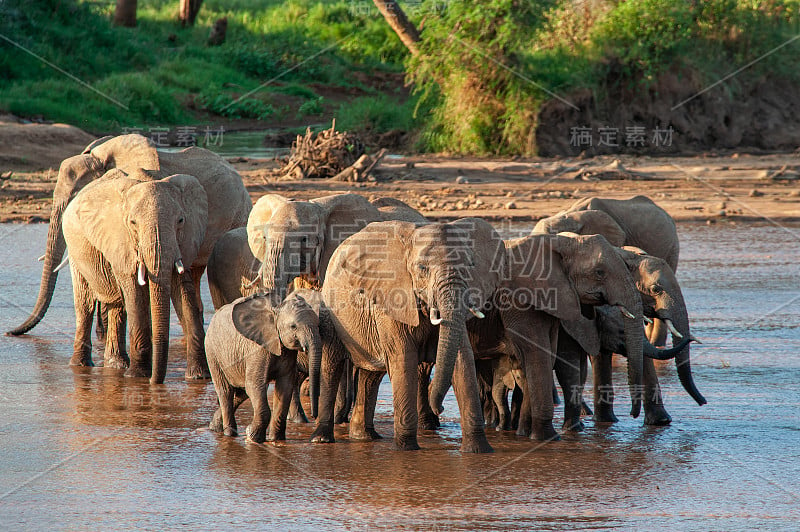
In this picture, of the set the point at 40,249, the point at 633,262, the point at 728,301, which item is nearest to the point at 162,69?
the point at 40,249

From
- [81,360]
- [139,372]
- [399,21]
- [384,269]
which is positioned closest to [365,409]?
[384,269]

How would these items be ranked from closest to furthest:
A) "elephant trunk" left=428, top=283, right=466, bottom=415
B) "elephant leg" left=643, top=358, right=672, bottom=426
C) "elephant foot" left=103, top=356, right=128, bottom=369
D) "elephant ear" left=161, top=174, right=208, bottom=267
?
"elephant trunk" left=428, top=283, right=466, bottom=415, "elephant leg" left=643, top=358, right=672, bottom=426, "elephant ear" left=161, top=174, right=208, bottom=267, "elephant foot" left=103, top=356, right=128, bottom=369

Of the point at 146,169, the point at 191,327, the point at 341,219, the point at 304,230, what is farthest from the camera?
the point at 146,169

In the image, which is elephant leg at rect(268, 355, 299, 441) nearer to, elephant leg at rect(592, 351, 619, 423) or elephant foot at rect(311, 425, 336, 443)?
elephant foot at rect(311, 425, 336, 443)

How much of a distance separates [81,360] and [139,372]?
80 centimetres

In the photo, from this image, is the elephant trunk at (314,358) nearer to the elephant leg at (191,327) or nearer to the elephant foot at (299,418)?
the elephant foot at (299,418)

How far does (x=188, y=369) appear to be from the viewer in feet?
30.4

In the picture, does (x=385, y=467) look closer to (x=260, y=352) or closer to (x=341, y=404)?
(x=260, y=352)

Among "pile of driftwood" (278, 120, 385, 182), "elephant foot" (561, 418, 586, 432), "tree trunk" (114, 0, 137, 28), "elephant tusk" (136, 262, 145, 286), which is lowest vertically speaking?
"elephant foot" (561, 418, 586, 432)

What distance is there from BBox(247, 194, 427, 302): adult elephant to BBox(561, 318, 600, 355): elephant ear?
1.28 meters

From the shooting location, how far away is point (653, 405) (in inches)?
301

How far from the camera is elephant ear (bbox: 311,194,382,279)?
8508 millimetres

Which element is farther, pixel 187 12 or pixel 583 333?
pixel 187 12

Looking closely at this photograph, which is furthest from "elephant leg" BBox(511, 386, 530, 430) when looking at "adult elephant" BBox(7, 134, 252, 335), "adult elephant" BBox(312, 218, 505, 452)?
"adult elephant" BBox(7, 134, 252, 335)
